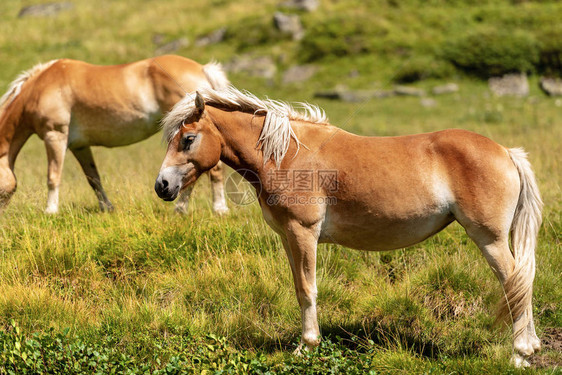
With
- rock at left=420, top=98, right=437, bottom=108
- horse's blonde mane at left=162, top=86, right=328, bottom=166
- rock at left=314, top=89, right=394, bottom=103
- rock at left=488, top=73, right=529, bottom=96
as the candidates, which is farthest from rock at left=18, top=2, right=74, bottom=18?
horse's blonde mane at left=162, top=86, right=328, bottom=166

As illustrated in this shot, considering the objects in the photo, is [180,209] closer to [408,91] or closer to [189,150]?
[189,150]

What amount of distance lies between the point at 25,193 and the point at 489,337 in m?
6.03

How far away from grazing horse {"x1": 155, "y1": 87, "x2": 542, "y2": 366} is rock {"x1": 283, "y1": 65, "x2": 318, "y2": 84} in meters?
18.5

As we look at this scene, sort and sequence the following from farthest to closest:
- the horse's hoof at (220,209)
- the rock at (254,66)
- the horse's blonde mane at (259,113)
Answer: the rock at (254,66), the horse's hoof at (220,209), the horse's blonde mane at (259,113)

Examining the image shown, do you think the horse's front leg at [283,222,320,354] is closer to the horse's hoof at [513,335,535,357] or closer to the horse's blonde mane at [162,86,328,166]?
the horse's blonde mane at [162,86,328,166]

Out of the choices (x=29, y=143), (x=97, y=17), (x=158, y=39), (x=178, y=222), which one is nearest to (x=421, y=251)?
(x=178, y=222)

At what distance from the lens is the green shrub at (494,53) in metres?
21.1

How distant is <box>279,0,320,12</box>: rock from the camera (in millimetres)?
29867

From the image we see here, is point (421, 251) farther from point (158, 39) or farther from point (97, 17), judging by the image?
point (97, 17)

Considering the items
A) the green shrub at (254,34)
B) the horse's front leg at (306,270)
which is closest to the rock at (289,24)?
the green shrub at (254,34)

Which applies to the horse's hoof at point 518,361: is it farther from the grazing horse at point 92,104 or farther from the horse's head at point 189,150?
the grazing horse at point 92,104

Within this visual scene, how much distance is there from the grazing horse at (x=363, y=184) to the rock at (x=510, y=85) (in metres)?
17.1

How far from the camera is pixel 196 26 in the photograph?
102 ft

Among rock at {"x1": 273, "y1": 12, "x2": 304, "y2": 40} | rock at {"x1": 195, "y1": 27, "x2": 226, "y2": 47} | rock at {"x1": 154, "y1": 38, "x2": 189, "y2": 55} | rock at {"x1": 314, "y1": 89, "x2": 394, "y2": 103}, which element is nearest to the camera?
rock at {"x1": 314, "y1": 89, "x2": 394, "y2": 103}
